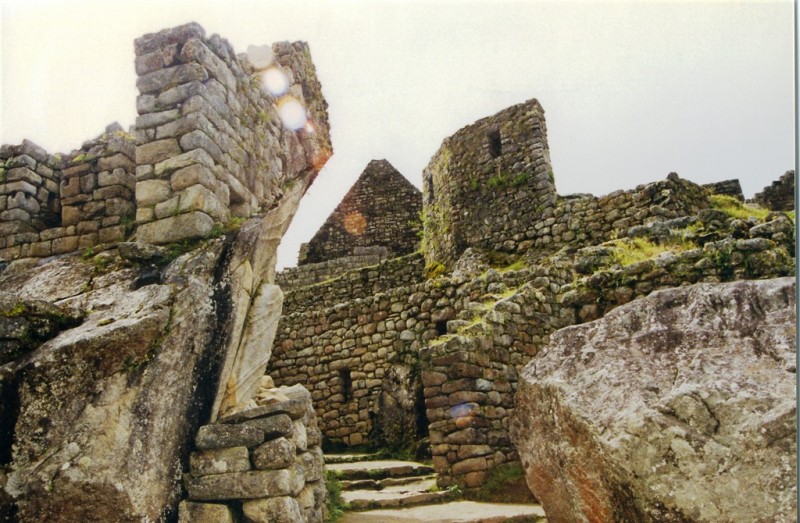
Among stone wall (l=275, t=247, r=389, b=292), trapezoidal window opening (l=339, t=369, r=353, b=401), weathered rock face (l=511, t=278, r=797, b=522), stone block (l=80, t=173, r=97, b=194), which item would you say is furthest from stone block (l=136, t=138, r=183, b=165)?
stone wall (l=275, t=247, r=389, b=292)

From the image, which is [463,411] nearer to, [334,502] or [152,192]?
[334,502]

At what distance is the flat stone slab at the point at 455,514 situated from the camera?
500cm

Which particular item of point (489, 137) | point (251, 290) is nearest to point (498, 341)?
point (251, 290)

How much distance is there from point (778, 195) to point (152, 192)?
17926 mm

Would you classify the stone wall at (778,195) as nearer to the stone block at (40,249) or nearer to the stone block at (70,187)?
the stone block at (70,187)

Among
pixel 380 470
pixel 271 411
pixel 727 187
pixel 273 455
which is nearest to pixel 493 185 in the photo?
pixel 727 187

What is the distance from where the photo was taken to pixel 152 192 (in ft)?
15.4

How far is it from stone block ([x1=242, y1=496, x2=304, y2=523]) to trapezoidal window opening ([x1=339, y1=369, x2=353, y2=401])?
7.14 meters

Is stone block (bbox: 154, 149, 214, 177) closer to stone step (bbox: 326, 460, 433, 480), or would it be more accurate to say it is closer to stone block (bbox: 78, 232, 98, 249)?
stone block (bbox: 78, 232, 98, 249)

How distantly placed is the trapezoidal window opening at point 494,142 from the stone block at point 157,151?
11.2m

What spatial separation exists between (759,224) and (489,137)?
916cm

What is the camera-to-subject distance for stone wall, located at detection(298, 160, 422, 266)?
873 inches

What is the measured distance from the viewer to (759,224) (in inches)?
258

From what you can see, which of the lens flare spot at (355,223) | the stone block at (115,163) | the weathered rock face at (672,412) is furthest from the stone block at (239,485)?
the lens flare spot at (355,223)
